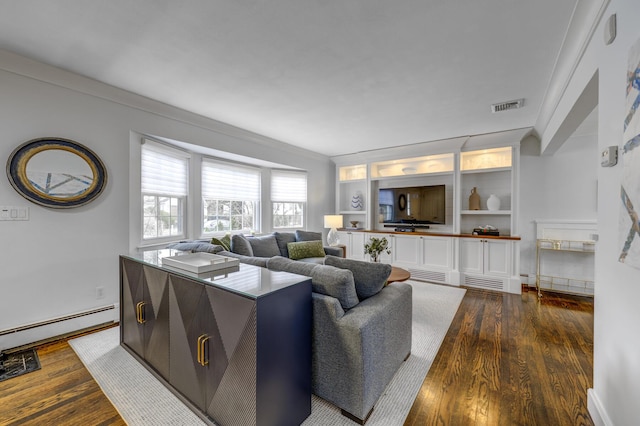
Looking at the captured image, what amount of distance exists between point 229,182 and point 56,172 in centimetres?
223

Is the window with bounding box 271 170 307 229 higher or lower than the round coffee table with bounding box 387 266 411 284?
higher

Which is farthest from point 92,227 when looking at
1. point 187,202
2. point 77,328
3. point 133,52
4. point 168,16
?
point 168,16

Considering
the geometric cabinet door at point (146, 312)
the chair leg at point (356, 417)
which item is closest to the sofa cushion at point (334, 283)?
the chair leg at point (356, 417)

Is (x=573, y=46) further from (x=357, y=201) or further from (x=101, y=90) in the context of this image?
(x=357, y=201)

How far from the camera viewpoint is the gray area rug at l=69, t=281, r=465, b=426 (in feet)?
5.22

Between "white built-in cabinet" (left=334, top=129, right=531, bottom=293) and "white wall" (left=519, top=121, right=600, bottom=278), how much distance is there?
0.28m

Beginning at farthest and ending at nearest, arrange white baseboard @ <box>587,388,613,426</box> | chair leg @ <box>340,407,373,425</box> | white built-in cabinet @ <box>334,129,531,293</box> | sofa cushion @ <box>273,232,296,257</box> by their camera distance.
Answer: sofa cushion @ <box>273,232,296,257</box> < white built-in cabinet @ <box>334,129,531,293</box> < chair leg @ <box>340,407,373,425</box> < white baseboard @ <box>587,388,613,426</box>

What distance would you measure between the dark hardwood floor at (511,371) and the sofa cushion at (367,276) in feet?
2.50

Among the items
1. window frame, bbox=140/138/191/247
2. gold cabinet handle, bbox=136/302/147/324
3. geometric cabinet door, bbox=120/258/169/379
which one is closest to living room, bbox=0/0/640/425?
window frame, bbox=140/138/191/247

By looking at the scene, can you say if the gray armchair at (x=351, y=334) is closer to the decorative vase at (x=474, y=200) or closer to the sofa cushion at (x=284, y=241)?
Result: the sofa cushion at (x=284, y=241)

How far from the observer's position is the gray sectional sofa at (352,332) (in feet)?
5.03

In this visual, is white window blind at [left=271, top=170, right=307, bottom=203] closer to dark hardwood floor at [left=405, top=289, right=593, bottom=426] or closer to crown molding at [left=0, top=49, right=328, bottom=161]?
crown molding at [left=0, top=49, right=328, bottom=161]

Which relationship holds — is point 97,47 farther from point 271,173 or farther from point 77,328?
point 271,173

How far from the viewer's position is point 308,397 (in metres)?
1.59
